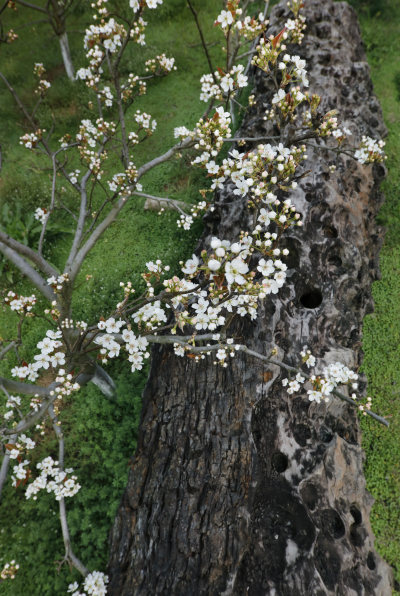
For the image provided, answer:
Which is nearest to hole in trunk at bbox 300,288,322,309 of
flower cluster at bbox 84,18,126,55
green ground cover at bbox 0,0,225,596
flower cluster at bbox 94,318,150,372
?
flower cluster at bbox 94,318,150,372

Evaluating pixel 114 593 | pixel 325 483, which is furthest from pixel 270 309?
pixel 114 593

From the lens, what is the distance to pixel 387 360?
5.20 m

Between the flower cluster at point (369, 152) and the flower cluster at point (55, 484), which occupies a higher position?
the flower cluster at point (369, 152)

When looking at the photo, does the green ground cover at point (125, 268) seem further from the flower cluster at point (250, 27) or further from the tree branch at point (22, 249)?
the flower cluster at point (250, 27)

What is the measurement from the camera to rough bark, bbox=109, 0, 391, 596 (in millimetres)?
3012

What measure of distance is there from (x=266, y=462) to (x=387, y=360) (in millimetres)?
2927

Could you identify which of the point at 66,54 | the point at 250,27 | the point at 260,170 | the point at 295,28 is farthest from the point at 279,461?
the point at 66,54

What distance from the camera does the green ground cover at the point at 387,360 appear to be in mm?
4312

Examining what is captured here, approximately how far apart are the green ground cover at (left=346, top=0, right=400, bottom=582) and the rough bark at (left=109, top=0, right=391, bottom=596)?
0.71 metres

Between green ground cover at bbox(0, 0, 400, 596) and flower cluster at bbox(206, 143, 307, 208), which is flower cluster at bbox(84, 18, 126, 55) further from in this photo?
green ground cover at bbox(0, 0, 400, 596)

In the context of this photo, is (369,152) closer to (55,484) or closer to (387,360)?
(387,360)

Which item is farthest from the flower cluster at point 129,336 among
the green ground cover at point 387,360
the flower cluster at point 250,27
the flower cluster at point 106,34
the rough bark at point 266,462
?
the green ground cover at point 387,360

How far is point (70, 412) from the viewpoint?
194 inches

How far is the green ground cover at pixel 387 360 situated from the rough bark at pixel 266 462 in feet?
2.34
